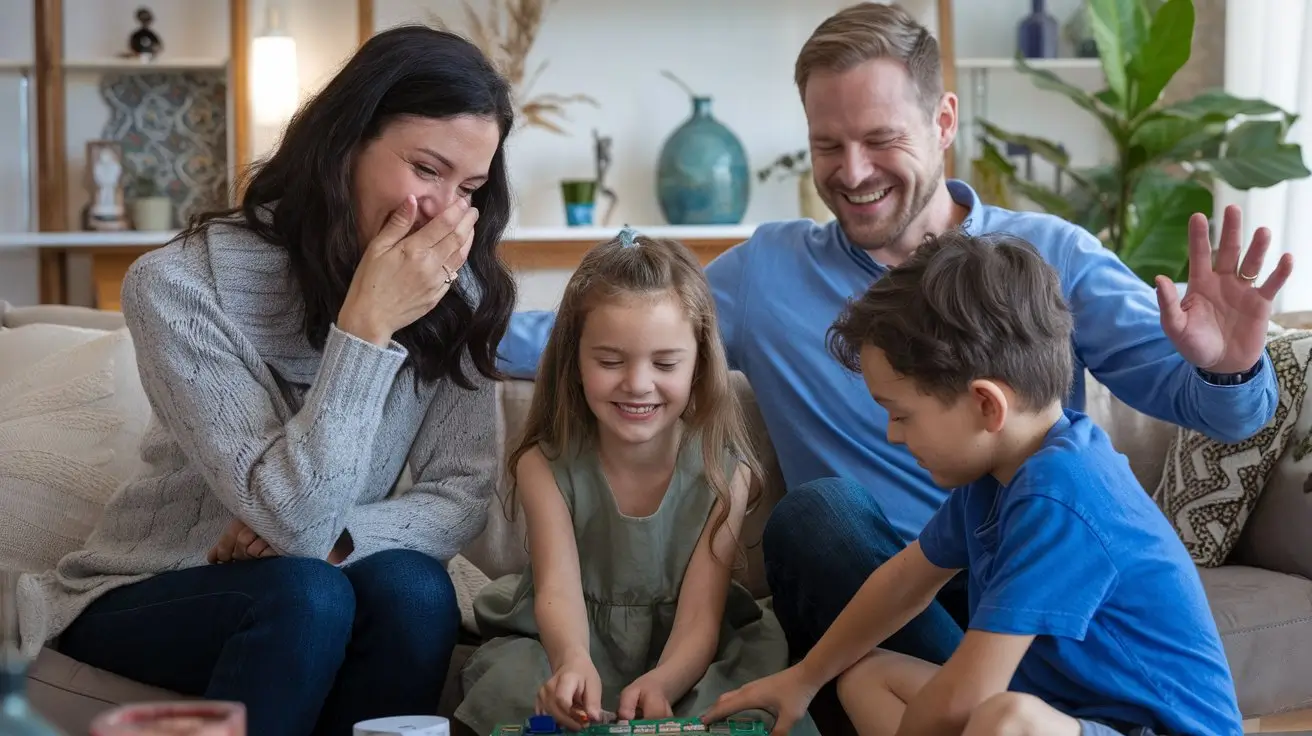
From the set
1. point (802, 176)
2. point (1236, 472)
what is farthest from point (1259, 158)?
point (1236, 472)

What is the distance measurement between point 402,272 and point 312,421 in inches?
8.0

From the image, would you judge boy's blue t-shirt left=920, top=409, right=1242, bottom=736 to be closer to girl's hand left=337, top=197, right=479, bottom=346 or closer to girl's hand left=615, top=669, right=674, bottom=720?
girl's hand left=615, top=669, right=674, bottom=720

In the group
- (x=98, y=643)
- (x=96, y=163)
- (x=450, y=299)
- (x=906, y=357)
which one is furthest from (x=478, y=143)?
(x=96, y=163)

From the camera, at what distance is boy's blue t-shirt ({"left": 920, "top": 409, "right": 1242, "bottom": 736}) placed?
1.30 metres

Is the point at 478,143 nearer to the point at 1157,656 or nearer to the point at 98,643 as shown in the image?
the point at 98,643

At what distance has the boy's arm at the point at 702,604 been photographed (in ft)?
5.50

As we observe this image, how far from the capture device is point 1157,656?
1.36 m

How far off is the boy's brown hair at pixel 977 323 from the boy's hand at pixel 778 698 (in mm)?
387

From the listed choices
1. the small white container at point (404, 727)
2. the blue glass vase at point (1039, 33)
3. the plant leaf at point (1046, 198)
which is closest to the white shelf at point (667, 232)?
the plant leaf at point (1046, 198)

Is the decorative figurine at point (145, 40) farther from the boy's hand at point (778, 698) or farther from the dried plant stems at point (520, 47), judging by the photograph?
the boy's hand at point (778, 698)

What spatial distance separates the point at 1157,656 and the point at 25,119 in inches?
160

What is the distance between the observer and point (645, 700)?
5.19ft

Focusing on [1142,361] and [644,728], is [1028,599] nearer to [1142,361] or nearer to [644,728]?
[644,728]

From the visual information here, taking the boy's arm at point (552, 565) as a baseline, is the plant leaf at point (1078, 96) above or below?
above
